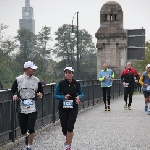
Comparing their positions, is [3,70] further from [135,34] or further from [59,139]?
[59,139]

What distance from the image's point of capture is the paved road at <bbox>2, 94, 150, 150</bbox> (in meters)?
11.3

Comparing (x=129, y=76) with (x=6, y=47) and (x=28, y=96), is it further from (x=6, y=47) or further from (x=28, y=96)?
(x=6, y=47)

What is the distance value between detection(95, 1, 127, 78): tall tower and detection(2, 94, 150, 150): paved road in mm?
29098

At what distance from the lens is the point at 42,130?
1424cm

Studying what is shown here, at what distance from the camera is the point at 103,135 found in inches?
524

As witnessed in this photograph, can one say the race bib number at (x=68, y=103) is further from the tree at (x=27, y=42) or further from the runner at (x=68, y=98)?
the tree at (x=27, y=42)

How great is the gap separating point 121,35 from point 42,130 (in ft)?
113

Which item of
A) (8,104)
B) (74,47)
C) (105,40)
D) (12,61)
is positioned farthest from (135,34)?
(74,47)

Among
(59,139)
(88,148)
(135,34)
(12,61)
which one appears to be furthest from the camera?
(12,61)

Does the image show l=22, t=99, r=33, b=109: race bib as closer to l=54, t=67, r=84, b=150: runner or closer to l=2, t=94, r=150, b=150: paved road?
l=54, t=67, r=84, b=150: runner

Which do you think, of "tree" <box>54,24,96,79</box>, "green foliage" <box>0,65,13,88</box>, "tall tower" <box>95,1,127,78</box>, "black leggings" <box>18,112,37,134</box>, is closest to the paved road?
"black leggings" <box>18,112,37,134</box>

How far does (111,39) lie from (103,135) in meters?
35.0

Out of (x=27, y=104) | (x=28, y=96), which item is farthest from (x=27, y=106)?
(x=28, y=96)

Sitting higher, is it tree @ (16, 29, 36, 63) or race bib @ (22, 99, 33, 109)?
tree @ (16, 29, 36, 63)
